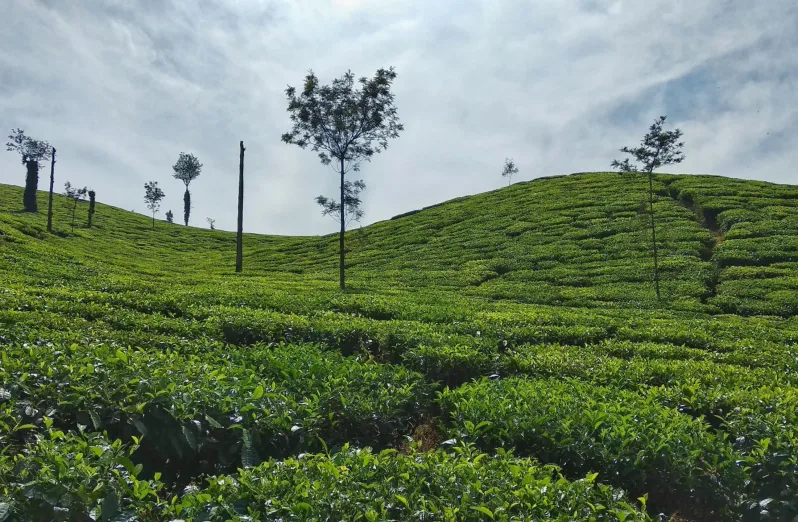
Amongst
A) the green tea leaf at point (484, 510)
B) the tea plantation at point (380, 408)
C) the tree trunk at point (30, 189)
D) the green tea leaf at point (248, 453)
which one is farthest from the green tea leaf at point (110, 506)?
the tree trunk at point (30, 189)

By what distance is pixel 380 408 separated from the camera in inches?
283

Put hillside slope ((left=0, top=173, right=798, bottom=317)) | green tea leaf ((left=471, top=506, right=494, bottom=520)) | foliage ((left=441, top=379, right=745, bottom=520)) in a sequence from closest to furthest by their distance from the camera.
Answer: green tea leaf ((left=471, top=506, right=494, bottom=520)) < foliage ((left=441, top=379, right=745, bottom=520)) < hillside slope ((left=0, top=173, right=798, bottom=317))

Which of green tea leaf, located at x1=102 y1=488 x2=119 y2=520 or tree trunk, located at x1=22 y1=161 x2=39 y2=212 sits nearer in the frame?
green tea leaf, located at x1=102 y1=488 x2=119 y2=520

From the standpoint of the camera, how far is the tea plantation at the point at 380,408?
449 cm

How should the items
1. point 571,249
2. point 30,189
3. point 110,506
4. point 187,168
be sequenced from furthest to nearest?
point 187,168 < point 30,189 < point 571,249 < point 110,506

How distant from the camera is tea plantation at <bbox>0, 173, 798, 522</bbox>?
4.49 meters

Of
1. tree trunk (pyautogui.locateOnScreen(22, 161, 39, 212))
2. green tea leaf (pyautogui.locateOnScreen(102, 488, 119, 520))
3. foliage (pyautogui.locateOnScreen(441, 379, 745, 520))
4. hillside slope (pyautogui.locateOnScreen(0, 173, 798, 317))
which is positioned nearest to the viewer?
green tea leaf (pyautogui.locateOnScreen(102, 488, 119, 520))

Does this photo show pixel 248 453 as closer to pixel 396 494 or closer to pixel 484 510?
pixel 396 494

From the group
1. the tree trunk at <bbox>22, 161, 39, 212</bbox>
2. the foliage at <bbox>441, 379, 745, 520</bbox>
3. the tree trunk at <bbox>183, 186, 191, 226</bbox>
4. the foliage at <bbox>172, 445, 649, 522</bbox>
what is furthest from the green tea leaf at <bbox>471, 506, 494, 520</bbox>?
the tree trunk at <bbox>183, 186, 191, 226</bbox>

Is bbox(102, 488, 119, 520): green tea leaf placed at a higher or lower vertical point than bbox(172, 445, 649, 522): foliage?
higher

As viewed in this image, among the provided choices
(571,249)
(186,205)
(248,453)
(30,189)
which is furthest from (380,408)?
(186,205)

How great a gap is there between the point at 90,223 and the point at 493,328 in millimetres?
66642

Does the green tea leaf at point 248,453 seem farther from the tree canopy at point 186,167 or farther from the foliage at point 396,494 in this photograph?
the tree canopy at point 186,167

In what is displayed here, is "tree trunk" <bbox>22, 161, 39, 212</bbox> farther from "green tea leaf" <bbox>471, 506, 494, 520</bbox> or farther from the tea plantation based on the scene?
"green tea leaf" <bbox>471, 506, 494, 520</bbox>
